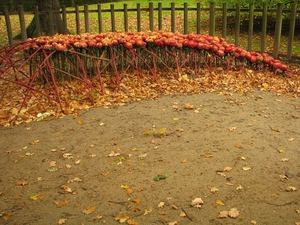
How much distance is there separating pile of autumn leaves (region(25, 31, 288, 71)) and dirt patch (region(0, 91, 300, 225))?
4.06 ft

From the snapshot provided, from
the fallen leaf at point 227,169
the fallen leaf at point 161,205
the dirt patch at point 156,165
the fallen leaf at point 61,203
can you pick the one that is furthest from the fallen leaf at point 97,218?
the fallen leaf at point 227,169

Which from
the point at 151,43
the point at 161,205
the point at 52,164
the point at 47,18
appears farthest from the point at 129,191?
the point at 47,18

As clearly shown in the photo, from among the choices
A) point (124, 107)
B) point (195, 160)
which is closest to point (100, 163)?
point (195, 160)

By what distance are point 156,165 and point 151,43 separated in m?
3.30

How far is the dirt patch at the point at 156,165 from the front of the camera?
11.0 feet

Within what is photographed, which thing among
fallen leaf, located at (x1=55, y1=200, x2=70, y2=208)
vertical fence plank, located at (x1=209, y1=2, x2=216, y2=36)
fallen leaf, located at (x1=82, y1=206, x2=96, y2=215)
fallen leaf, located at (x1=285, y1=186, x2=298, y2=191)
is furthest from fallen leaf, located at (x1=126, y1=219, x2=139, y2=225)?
vertical fence plank, located at (x1=209, y1=2, x2=216, y2=36)

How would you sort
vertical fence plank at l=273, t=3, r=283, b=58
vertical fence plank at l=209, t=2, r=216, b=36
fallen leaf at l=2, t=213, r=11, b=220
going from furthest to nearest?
vertical fence plank at l=209, t=2, r=216, b=36 → vertical fence plank at l=273, t=3, r=283, b=58 → fallen leaf at l=2, t=213, r=11, b=220

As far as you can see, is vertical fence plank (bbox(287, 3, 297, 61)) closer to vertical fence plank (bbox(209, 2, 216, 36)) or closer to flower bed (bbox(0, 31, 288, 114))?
flower bed (bbox(0, 31, 288, 114))

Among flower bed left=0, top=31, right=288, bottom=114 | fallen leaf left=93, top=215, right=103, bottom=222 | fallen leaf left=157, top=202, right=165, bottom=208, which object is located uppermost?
flower bed left=0, top=31, right=288, bottom=114

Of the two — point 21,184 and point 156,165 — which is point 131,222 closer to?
point 156,165

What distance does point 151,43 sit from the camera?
22.6 ft

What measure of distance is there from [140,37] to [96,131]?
7.86 ft

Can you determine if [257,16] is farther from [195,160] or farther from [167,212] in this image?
[167,212]

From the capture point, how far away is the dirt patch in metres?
3.34
